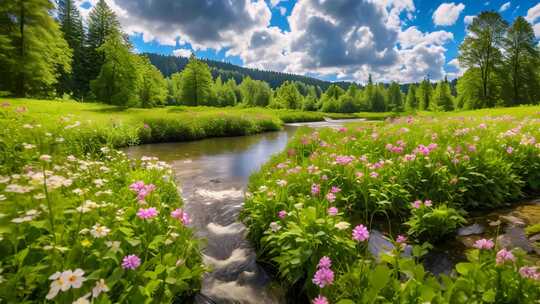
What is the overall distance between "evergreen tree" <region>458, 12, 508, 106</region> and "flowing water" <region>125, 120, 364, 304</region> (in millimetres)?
39657

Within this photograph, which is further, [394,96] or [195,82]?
[394,96]

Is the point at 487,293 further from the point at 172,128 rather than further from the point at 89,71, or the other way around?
the point at 89,71

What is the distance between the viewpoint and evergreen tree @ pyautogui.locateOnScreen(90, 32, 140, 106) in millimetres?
33688

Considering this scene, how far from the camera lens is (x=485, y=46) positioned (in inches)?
1406

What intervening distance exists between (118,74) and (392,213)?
38249mm

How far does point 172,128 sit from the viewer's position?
16.5m

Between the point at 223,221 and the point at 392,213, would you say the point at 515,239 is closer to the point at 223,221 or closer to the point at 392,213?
the point at 392,213

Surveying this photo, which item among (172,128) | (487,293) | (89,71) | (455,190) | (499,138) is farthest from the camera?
(89,71)

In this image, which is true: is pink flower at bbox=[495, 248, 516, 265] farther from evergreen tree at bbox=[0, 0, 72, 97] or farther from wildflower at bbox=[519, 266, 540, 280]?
evergreen tree at bbox=[0, 0, 72, 97]

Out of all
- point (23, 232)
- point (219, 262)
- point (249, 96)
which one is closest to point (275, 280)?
point (219, 262)

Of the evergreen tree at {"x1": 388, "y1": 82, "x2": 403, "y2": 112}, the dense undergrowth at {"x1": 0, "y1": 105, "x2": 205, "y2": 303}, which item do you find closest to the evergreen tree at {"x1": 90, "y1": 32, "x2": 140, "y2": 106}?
the dense undergrowth at {"x1": 0, "y1": 105, "x2": 205, "y2": 303}

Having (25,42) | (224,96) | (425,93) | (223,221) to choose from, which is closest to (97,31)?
(25,42)

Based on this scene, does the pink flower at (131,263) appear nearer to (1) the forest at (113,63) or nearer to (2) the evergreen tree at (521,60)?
(1) the forest at (113,63)

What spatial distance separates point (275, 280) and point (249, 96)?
83.4 m
